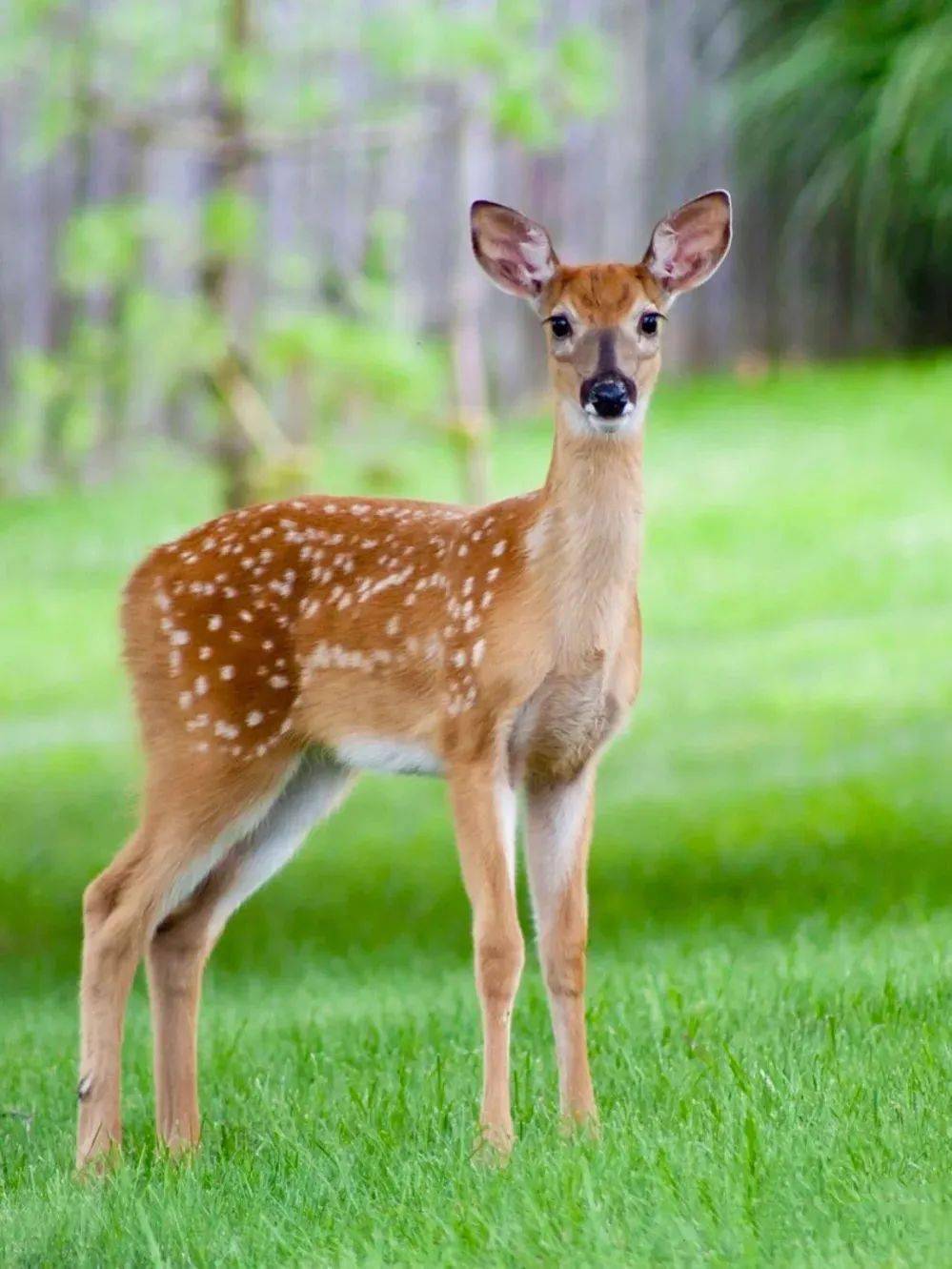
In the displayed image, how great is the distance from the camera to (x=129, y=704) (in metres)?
5.00

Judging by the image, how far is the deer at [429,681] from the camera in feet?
14.4

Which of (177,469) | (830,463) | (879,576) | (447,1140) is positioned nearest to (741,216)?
(830,463)

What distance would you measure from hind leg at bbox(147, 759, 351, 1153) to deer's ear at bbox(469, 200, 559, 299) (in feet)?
3.50

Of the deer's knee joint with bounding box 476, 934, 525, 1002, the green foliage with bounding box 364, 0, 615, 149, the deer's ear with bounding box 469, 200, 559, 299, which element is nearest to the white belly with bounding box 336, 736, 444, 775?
the deer's knee joint with bounding box 476, 934, 525, 1002

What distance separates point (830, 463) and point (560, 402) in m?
8.70

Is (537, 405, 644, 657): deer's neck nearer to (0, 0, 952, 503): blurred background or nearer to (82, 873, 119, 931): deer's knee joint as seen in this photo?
(82, 873, 119, 931): deer's knee joint

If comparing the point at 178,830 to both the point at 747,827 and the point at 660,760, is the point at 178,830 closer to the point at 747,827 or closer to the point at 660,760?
the point at 747,827

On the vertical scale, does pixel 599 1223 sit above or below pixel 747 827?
above

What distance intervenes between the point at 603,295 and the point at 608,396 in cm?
24

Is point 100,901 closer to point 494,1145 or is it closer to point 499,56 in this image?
point 494,1145

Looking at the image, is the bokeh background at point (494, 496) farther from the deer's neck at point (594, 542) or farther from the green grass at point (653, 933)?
the deer's neck at point (594, 542)

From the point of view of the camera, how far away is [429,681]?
4.59m

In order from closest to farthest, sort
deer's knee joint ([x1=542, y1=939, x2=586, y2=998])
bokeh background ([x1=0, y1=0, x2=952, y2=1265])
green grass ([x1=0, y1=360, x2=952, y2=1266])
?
Result: 1. green grass ([x1=0, y1=360, x2=952, y2=1266])
2. bokeh background ([x1=0, y1=0, x2=952, y2=1265])
3. deer's knee joint ([x1=542, y1=939, x2=586, y2=998])

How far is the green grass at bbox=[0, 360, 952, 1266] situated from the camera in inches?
147
